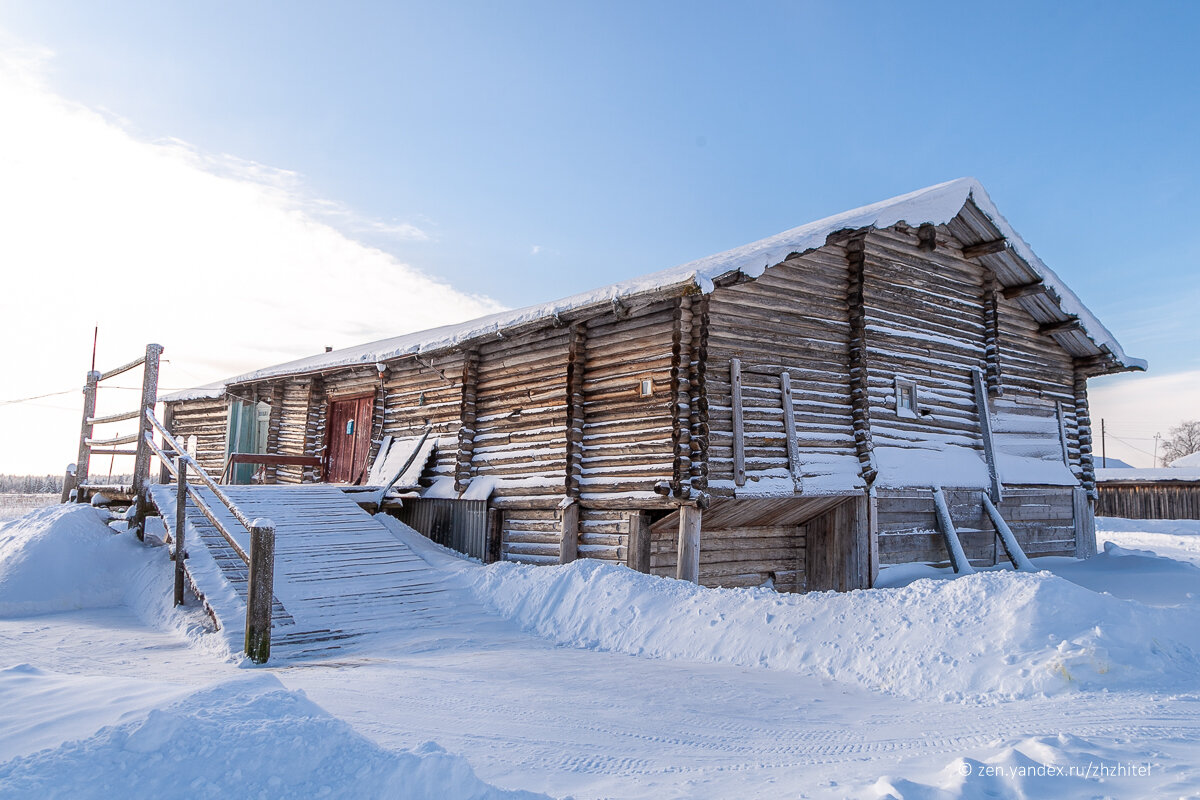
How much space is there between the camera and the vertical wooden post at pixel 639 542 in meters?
11.3

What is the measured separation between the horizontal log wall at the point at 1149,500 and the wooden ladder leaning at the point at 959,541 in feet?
67.2

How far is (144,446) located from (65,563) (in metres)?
2.15

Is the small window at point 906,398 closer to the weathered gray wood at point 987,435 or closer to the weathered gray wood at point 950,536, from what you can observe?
the weathered gray wood at point 950,536

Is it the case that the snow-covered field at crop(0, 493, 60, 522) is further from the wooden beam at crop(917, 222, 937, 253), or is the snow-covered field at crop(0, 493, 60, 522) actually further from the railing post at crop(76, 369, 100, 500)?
the wooden beam at crop(917, 222, 937, 253)

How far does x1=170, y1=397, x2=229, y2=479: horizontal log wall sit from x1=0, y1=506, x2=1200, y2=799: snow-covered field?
11.5 meters

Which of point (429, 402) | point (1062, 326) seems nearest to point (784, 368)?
point (429, 402)

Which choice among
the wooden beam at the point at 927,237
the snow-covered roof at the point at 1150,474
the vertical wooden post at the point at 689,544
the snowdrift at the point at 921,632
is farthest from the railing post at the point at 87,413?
the snow-covered roof at the point at 1150,474

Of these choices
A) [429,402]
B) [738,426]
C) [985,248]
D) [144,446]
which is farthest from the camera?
[429,402]

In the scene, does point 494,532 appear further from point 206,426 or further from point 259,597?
point 206,426

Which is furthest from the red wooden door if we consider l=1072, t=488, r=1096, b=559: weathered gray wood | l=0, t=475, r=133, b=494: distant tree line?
l=0, t=475, r=133, b=494: distant tree line

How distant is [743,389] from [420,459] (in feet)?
23.2

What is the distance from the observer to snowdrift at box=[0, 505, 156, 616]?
439 inches

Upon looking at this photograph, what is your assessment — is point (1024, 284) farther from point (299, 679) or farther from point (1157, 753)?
point (299, 679)

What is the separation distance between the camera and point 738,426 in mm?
11211
